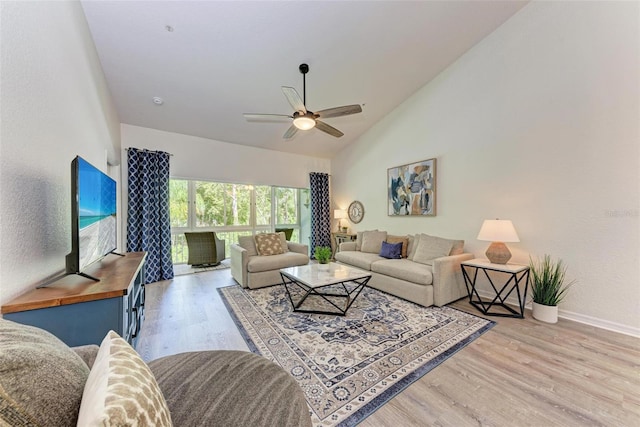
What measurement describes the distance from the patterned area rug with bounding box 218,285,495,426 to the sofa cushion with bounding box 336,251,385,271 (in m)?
0.66

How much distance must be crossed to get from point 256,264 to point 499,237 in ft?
10.3

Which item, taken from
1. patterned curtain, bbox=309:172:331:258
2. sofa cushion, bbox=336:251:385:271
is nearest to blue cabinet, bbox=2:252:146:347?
sofa cushion, bbox=336:251:385:271

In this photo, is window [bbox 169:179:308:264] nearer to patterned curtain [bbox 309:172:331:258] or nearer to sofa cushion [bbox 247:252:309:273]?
patterned curtain [bbox 309:172:331:258]

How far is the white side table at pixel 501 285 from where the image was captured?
275 centimetres

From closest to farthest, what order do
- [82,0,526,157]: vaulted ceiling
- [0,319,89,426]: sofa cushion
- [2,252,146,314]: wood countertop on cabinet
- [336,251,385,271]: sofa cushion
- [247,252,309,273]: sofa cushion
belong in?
[0,319,89,426]: sofa cushion
[2,252,146,314]: wood countertop on cabinet
[82,0,526,157]: vaulted ceiling
[247,252,309,273]: sofa cushion
[336,251,385,271]: sofa cushion

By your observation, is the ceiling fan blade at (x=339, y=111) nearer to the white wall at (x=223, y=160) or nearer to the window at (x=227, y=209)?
the white wall at (x=223, y=160)

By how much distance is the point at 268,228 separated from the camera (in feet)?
19.8

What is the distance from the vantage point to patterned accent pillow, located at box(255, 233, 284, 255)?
4.05m

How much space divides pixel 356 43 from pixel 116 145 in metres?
3.87

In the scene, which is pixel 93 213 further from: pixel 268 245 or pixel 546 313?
pixel 546 313

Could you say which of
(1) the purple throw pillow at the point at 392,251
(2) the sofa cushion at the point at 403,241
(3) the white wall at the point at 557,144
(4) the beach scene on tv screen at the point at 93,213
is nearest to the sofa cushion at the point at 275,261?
(1) the purple throw pillow at the point at 392,251

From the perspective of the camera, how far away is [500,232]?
9.35 ft

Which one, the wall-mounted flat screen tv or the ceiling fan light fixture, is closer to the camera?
the wall-mounted flat screen tv

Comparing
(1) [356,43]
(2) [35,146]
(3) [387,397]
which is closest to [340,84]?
(1) [356,43]
